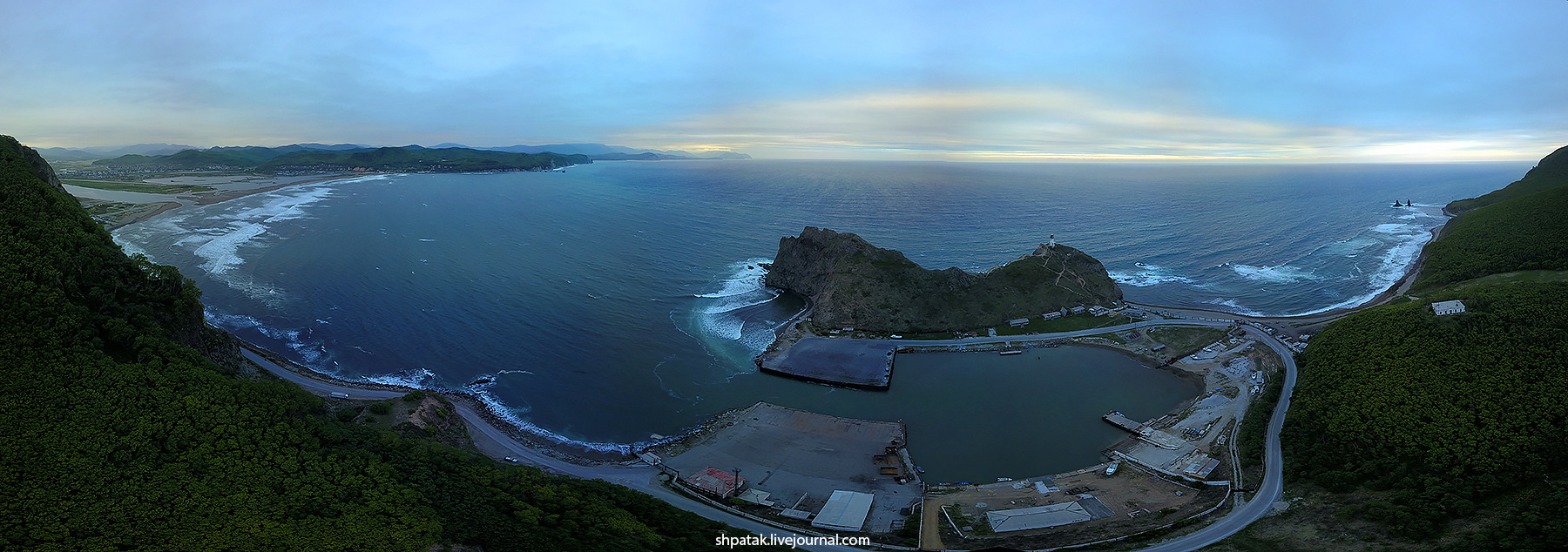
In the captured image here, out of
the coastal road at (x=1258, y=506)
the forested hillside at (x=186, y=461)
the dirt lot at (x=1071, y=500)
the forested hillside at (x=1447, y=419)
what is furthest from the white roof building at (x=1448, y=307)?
the forested hillside at (x=186, y=461)

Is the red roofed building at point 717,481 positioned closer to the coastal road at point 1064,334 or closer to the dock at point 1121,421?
the coastal road at point 1064,334

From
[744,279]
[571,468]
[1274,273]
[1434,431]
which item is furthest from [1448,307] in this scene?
[744,279]

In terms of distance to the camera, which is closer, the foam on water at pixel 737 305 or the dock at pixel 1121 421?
the dock at pixel 1121 421

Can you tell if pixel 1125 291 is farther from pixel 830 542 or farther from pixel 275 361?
pixel 275 361

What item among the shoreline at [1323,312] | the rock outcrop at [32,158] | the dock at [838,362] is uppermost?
the rock outcrop at [32,158]

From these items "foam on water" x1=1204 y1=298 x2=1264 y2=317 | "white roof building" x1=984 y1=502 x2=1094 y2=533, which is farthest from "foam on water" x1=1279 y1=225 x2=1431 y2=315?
"white roof building" x1=984 y1=502 x2=1094 y2=533

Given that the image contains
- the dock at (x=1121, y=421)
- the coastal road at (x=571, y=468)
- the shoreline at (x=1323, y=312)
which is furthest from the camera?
the shoreline at (x=1323, y=312)
